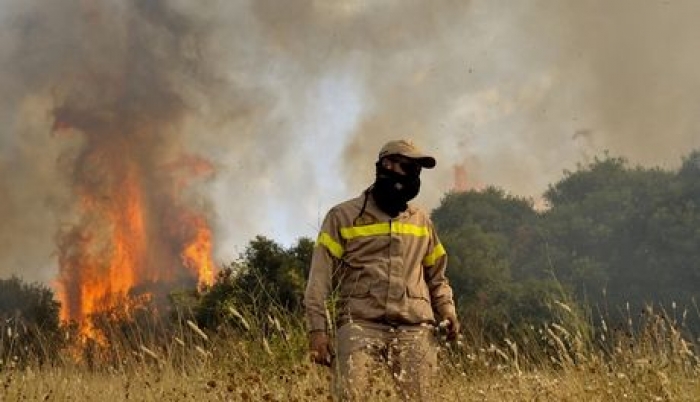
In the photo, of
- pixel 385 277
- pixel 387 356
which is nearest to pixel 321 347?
pixel 387 356

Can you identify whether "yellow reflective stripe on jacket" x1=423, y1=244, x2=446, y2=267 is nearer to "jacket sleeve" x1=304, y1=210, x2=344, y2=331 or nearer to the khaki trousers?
the khaki trousers

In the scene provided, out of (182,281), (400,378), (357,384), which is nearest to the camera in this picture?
(400,378)

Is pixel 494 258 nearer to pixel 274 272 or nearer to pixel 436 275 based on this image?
pixel 274 272

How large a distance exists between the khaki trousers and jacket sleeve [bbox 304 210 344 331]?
0.20m

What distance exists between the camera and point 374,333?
5.12 metres

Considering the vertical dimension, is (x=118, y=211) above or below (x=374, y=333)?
above

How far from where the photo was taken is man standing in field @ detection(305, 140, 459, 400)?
5.00m

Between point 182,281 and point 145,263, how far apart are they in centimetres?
412

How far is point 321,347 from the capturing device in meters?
4.98

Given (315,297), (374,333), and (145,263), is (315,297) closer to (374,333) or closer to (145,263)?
(374,333)

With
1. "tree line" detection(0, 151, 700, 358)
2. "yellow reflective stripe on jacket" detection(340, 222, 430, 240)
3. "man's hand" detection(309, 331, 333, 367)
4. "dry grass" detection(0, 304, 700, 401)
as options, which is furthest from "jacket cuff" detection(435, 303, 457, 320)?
"tree line" detection(0, 151, 700, 358)

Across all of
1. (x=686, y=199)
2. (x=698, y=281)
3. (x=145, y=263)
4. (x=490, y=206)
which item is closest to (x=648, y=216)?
(x=686, y=199)

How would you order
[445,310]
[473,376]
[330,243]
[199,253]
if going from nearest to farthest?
[330,243]
[445,310]
[473,376]
[199,253]

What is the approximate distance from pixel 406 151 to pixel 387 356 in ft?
4.58
